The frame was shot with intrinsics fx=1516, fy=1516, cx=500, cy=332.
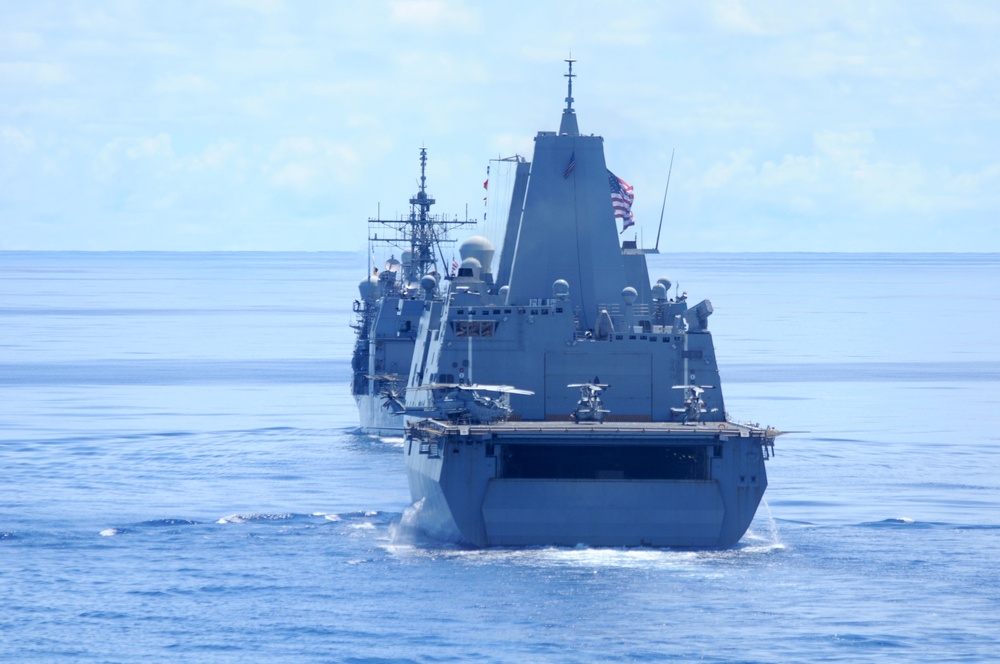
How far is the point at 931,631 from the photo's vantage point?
2639 cm

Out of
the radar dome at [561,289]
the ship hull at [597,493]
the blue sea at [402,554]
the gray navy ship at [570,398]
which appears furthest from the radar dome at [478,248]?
the ship hull at [597,493]

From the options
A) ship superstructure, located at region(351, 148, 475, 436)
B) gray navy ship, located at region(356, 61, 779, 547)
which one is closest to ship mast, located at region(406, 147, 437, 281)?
ship superstructure, located at region(351, 148, 475, 436)

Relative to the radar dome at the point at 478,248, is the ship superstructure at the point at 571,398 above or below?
below

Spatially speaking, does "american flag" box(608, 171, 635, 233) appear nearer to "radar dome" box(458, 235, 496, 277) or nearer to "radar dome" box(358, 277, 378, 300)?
"radar dome" box(458, 235, 496, 277)

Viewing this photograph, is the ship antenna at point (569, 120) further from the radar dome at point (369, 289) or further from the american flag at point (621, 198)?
the radar dome at point (369, 289)

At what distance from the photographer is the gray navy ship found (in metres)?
32.2

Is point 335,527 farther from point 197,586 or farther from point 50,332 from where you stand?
point 50,332

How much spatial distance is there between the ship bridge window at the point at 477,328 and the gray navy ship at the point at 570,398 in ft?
0.11

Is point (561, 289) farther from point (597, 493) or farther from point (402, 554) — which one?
point (402, 554)

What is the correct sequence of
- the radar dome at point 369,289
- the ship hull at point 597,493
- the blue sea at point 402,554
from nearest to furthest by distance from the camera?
the blue sea at point 402,554 → the ship hull at point 597,493 → the radar dome at point 369,289

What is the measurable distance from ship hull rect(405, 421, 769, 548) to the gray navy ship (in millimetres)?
30

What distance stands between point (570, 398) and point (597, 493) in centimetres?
472

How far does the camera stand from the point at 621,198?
140 feet

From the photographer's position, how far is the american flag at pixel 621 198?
42.4 meters
